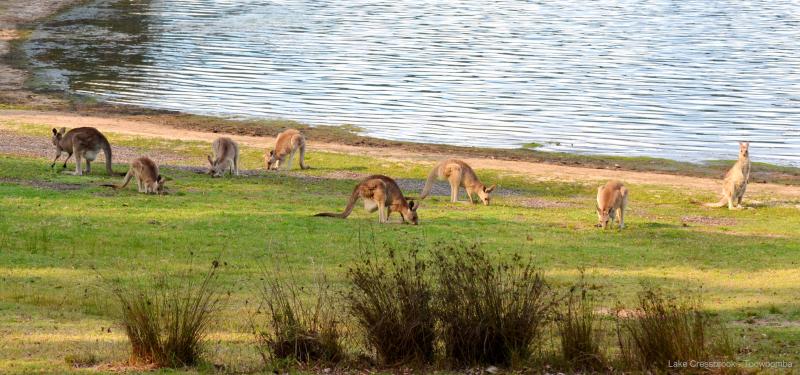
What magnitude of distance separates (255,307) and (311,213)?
8477 mm

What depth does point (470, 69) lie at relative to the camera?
2441 inches

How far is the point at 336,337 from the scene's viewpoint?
39.4ft

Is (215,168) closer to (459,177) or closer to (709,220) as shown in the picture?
(459,177)

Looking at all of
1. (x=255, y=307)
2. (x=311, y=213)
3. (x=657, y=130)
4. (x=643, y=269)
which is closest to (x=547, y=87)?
(x=657, y=130)

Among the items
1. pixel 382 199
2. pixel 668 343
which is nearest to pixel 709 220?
pixel 382 199

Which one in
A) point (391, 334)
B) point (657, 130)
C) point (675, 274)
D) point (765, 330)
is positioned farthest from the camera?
point (657, 130)

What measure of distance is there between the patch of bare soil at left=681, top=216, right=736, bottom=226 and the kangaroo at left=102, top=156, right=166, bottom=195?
11.8m

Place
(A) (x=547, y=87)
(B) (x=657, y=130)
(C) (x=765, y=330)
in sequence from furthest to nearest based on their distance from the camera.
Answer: (A) (x=547, y=87) → (B) (x=657, y=130) → (C) (x=765, y=330)

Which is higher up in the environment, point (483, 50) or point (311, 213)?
point (483, 50)

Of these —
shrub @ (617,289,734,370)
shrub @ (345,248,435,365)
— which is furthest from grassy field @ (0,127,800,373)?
shrub @ (345,248,435,365)

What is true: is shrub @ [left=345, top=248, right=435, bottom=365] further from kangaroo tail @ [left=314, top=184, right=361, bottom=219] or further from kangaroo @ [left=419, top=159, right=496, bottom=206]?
kangaroo @ [left=419, top=159, right=496, bottom=206]

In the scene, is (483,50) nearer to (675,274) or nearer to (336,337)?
(675,274)

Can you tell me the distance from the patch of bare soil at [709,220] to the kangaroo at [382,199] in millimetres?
7002

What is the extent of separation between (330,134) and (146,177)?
18.1m
